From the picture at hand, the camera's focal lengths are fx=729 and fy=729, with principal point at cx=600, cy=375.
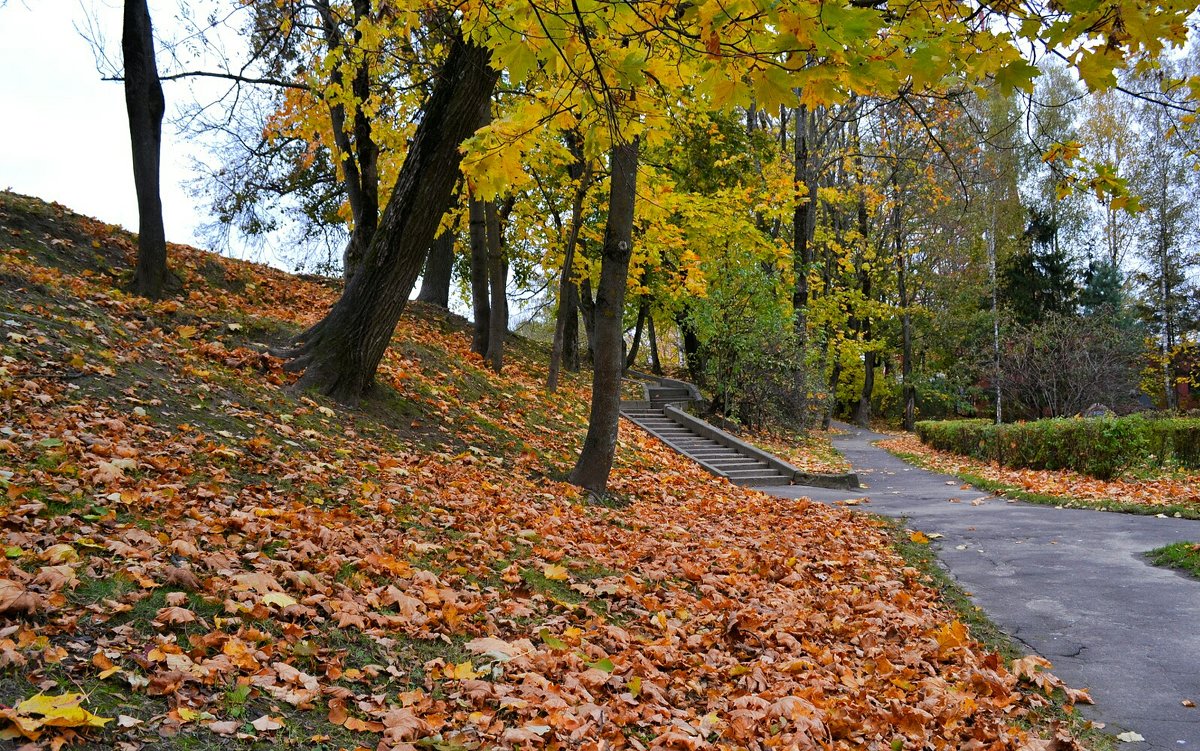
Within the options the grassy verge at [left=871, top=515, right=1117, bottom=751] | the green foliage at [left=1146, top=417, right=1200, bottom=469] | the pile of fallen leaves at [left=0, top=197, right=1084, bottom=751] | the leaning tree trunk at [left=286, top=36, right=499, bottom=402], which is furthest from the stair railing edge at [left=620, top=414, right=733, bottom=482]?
the leaning tree trunk at [left=286, top=36, right=499, bottom=402]

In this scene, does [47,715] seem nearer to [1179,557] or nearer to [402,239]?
[402,239]

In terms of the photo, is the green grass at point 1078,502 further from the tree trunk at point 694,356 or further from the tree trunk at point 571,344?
the tree trunk at point 571,344

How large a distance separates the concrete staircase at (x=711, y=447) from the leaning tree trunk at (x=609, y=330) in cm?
548

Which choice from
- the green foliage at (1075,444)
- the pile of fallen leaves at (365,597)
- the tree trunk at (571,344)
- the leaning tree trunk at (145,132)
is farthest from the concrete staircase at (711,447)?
the leaning tree trunk at (145,132)

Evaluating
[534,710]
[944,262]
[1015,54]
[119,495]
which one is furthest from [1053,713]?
[944,262]

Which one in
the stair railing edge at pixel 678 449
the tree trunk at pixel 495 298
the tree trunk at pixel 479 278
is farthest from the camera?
the tree trunk at pixel 495 298

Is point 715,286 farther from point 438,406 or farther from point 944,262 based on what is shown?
point 944,262

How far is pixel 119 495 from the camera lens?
3.87 meters

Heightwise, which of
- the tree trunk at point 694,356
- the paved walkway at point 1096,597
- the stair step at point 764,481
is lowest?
the stair step at point 764,481

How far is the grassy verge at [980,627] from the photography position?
3.41 meters

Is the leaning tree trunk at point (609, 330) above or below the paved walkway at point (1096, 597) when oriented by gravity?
above

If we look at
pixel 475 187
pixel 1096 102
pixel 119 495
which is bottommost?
pixel 119 495

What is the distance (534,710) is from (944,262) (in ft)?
126

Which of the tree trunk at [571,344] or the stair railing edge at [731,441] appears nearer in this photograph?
the stair railing edge at [731,441]
